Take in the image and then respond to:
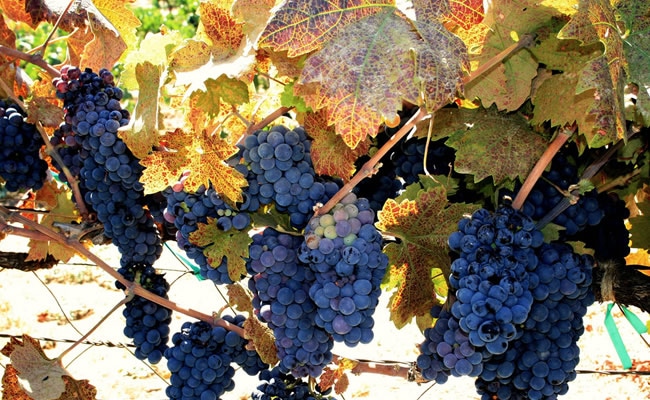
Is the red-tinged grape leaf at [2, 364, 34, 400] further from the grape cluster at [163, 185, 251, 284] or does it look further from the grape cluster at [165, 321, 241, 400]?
the grape cluster at [163, 185, 251, 284]

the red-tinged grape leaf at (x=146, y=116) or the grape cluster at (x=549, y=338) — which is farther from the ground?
the red-tinged grape leaf at (x=146, y=116)

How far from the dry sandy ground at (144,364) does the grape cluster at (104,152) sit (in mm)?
709

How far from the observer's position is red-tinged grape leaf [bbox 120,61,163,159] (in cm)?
109

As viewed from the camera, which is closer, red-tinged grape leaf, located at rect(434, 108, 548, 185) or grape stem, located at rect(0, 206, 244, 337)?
red-tinged grape leaf, located at rect(434, 108, 548, 185)

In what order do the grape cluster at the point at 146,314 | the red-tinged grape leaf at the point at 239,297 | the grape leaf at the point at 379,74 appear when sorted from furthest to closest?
the grape cluster at the point at 146,314, the red-tinged grape leaf at the point at 239,297, the grape leaf at the point at 379,74

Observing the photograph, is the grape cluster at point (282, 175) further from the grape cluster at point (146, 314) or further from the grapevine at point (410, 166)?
the grape cluster at point (146, 314)

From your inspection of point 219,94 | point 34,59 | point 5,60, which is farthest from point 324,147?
point 5,60

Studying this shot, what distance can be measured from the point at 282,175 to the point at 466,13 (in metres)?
0.35

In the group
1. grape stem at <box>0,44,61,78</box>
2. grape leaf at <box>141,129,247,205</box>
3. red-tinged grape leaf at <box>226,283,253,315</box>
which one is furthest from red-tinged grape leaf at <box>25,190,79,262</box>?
grape leaf at <box>141,129,247,205</box>

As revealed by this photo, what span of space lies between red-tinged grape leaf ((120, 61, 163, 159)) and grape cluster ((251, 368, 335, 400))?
545 millimetres

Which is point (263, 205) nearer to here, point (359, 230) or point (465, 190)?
point (359, 230)

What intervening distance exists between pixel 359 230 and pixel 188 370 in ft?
1.87

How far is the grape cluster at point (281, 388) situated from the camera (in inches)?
54.5

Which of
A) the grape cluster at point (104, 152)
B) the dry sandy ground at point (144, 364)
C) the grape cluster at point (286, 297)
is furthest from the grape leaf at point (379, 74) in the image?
the dry sandy ground at point (144, 364)
